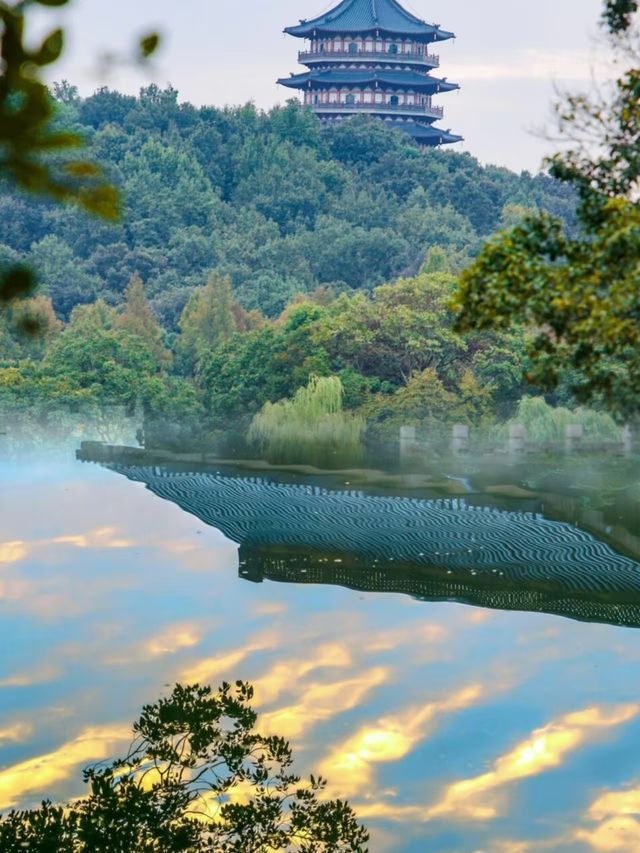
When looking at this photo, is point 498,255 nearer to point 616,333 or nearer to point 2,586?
point 616,333

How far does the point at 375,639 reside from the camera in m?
13.4

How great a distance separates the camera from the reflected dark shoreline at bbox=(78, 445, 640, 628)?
612 inches

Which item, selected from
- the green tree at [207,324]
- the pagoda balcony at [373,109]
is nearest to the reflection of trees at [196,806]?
the green tree at [207,324]

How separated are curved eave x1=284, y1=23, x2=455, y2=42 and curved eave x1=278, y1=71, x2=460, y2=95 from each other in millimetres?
1900

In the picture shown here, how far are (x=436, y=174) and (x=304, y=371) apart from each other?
38807 millimetres

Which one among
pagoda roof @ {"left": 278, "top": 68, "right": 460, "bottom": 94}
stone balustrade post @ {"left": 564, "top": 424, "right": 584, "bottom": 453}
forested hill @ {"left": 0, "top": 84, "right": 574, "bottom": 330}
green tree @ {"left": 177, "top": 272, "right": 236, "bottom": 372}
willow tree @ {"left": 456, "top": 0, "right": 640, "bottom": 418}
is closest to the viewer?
willow tree @ {"left": 456, "top": 0, "right": 640, "bottom": 418}

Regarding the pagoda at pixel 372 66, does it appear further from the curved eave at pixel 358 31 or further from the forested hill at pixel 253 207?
the forested hill at pixel 253 207

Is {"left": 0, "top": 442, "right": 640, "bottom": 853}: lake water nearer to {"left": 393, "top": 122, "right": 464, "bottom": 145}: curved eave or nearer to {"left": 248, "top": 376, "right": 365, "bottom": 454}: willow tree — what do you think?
{"left": 248, "top": 376, "right": 365, "bottom": 454}: willow tree

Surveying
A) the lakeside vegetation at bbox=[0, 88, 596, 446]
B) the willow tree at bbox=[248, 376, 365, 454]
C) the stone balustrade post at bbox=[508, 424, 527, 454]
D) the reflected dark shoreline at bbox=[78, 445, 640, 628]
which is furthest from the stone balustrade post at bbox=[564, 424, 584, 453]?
the willow tree at bbox=[248, 376, 365, 454]

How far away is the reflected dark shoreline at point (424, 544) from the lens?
1555cm

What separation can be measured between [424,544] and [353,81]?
59040mm

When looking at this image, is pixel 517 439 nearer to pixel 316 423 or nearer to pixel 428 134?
pixel 316 423

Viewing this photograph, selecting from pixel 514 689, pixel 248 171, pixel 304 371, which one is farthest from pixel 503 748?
pixel 248 171

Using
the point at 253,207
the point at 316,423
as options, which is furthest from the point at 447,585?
the point at 253,207
